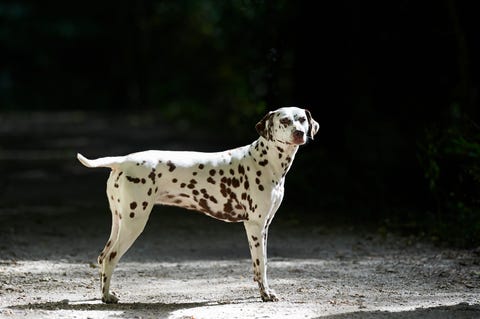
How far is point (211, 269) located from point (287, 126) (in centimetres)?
254

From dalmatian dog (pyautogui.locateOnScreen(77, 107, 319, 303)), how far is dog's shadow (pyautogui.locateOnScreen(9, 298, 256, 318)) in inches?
5.8

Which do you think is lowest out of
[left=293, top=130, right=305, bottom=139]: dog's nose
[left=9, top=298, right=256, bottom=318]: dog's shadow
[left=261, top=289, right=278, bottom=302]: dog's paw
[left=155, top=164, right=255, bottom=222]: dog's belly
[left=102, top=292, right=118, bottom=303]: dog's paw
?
[left=9, top=298, right=256, bottom=318]: dog's shadow

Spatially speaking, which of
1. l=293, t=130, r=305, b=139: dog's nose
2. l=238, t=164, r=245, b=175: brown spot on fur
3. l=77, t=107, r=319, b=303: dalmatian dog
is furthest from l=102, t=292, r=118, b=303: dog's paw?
l=293, t=130, r=305, b=139: dog's nose

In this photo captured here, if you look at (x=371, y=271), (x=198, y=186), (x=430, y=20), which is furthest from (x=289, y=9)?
(x=198, y=186)

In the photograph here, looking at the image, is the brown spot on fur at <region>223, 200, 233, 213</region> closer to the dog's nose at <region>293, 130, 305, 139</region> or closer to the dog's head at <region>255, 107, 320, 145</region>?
the dog's head at <region>255, 107, 320, 145</region>

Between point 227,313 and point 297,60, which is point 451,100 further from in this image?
point 227,313

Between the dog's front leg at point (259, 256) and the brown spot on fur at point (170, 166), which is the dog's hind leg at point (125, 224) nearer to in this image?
the brown spot on fur at point (170, 166)

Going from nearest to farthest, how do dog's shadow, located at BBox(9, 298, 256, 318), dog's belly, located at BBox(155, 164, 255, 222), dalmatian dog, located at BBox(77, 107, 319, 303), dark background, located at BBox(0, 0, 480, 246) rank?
dog's shadow, located at BBox(9, 298, 256, 318) < dalmatian dog, located at BBox(77, 107, 319, 303) < dog's belly, located at BBox(155, 164, 255, 222) < dark background, located at BBox(0, 0, 480, 246)

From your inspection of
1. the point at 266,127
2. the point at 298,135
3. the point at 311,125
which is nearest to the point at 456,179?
the point at 311,125

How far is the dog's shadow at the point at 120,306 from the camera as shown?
23.5 feet

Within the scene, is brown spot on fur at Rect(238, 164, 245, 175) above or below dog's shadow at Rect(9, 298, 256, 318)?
above

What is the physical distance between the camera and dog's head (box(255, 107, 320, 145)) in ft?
24.0

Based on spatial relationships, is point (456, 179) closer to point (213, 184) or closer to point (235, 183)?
point (235, 183)

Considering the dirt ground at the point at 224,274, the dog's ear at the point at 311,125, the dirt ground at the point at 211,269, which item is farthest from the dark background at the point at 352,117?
the dog's ear at the point at 311,125
